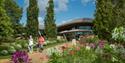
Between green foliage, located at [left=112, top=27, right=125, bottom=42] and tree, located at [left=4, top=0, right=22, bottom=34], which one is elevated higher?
green foliage, located at [left=112, top=27, right=125, bottom=42]

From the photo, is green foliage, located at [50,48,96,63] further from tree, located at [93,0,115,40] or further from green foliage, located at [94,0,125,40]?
tree, located at [93,0,115,40]

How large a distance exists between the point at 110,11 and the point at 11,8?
23306mm

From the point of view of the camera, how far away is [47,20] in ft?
248

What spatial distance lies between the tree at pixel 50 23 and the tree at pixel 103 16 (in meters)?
20.9

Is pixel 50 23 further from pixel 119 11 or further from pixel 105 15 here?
pixel 119 11

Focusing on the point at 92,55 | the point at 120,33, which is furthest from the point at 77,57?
the point at 120,33

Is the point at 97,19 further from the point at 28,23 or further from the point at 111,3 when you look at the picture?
the point at 28,23

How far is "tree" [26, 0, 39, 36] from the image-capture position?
69.0 metres

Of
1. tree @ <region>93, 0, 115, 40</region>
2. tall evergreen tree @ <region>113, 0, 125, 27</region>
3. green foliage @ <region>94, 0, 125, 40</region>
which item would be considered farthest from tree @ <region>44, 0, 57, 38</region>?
tree @ <region>93, 0, 115, 40</region>

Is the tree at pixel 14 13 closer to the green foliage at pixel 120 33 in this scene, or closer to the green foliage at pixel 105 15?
the green foliage at pixel 105 15

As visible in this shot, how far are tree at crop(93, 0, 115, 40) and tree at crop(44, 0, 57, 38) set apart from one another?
20898 millimetres

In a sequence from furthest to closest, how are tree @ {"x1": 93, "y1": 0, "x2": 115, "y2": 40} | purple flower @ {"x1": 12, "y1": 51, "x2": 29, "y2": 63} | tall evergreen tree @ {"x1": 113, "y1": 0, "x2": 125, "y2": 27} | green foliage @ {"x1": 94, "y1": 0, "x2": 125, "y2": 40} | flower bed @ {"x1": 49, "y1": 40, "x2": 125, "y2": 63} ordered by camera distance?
tree @ {"x1": 93, "y1": 0, "x2": 115, "y2": 40}, green foliage @ {"x1": 94, "y1": 0, "x2": 125, "y2": 40}, tall evergreen tree @ {"x1": 113, "y1": 0, "x2": 125, "y2": 27}, flower bed @ {"x1": 49, "y1": 40, "x2": 125, "y2": 63}, purple flower @ {"x1": 12, "y1": 51, "x2": 29, "y2": 63}

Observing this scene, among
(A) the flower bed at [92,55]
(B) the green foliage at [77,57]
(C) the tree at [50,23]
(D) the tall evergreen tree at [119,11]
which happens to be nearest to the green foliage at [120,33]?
(A) the flower bed at [92,55]

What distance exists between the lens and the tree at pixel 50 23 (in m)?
73.5
